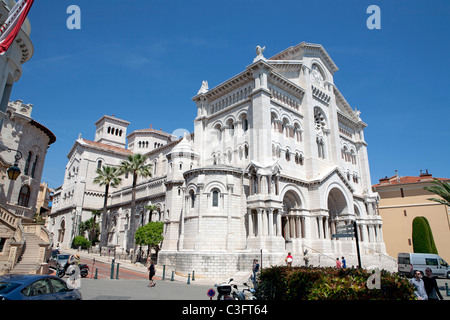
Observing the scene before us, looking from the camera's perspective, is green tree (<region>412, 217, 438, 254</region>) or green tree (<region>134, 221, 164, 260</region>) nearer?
green tree (<region>134, 221, 164, 260</region>)

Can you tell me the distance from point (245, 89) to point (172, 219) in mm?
15479

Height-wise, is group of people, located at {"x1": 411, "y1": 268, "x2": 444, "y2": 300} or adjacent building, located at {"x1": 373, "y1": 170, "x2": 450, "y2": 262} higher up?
adjacent building, located at {"x1": 373, "y1": 170, "x2": 450, "y2": 262}

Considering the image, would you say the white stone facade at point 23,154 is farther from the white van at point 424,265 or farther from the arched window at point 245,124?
the white van at point 424,265

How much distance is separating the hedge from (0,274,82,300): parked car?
623 centimetres

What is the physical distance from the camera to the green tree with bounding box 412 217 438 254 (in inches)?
1452

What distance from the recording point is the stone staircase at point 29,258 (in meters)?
18.1

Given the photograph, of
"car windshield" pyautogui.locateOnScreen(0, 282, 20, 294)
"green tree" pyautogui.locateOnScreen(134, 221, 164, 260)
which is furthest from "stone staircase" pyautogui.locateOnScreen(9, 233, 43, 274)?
"car windshield" pyautogui.locateOnScreen(0, 282, 20, 294)

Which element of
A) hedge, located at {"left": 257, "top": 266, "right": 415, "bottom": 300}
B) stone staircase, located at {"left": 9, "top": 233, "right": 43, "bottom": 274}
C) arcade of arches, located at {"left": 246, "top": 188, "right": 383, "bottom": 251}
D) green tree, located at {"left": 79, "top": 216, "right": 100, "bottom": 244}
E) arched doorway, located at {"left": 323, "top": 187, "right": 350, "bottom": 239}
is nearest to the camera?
hedge, located at {"left": 257, "top": 266, "right": 415, "bottom": 300}

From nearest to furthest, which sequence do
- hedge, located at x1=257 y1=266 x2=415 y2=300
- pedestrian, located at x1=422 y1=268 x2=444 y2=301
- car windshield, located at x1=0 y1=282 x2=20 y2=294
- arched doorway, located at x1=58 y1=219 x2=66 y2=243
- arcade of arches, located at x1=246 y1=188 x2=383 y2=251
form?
car windshield, located at x1=0 y1=282 x2=20 y2=294, hedge, located at x1=257 y1=266 x2=415 y2=300, pedestrian, located at x1=422 y1=268 x2=444 y2=301, arcade of arches, located at x1=246 y1=188 x2=383 y2=251, arched doorway, located at x1=58 y1=219 x2=66 y2=243

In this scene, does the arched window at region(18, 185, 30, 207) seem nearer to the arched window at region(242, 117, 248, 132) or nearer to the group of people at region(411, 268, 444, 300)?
the arched window at region(242, 117, 248, 132)

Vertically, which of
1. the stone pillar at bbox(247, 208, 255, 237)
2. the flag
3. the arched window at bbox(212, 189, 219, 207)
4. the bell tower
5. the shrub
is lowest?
the shrub

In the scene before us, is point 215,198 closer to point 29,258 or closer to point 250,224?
point 250,224

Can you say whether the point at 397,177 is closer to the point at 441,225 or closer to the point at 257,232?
the point at 441,225

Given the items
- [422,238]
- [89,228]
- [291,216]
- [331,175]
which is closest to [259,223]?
[291,216]
